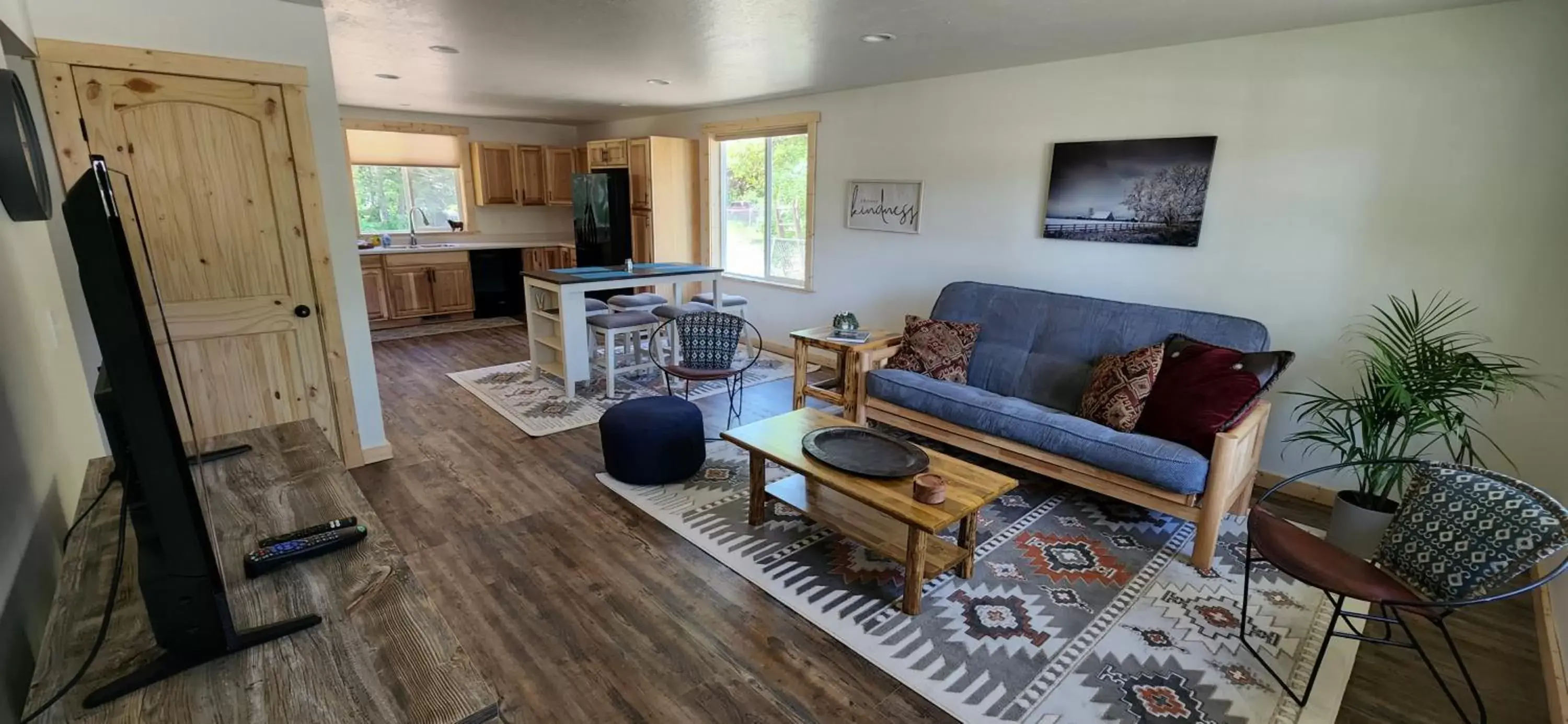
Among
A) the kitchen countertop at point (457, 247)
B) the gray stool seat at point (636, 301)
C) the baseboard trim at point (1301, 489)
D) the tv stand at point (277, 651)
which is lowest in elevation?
the baseboard trim at point (1301, 489)

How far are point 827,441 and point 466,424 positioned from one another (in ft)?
8.47

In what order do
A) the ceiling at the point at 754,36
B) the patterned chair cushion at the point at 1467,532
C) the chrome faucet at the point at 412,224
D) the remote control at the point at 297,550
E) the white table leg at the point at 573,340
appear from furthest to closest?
1. the chrome faucet at the point at 412,224
2. the white table leg at the point at 573,340
3. the ceiling at the point at 754,36
4. the patterned chair cushion at the point at 1467,532
5. the remote control at the point at 297,550

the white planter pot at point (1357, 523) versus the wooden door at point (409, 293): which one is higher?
the wooden door at point (409, 293)

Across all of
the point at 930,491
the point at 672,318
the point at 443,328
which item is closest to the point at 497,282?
the point at 443,328

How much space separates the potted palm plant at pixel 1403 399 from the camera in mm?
2553

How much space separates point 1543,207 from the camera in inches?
105

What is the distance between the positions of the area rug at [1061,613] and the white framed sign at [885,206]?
7.78 ft

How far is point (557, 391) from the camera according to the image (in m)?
4.84

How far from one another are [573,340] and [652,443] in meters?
1.70

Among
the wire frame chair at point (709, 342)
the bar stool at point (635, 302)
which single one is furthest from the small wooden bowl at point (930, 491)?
the bar stool at point (635, 302)

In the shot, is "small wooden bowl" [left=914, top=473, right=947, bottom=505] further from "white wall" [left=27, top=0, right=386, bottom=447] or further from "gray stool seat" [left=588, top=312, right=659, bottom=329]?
"gray stool seat" [left=588, top=312, right=659, bottom=329]

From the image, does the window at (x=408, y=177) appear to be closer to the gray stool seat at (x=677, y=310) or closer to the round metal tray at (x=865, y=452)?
the gray stool seat at (x=677, y=310)

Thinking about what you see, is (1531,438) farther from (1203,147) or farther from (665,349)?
(665,349)

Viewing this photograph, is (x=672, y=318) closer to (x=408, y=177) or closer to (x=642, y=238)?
(x=642, y=238)
